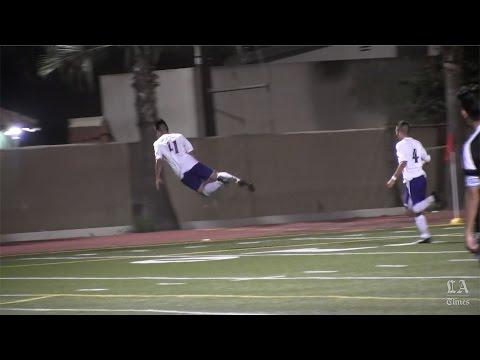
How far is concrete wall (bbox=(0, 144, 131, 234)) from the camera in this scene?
13.2m

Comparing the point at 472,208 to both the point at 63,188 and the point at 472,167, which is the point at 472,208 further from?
the point at 63,188

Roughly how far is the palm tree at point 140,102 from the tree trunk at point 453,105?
4096mm

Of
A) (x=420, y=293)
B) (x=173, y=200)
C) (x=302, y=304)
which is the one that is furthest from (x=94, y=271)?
(x=420, y=293)

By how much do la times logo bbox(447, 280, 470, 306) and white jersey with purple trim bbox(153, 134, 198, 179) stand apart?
12.6 feet

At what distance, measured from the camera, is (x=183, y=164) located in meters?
11.4

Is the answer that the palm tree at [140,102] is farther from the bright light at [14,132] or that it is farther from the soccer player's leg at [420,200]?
the soccer player's leg at [420,200]

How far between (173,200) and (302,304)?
4.37 meters

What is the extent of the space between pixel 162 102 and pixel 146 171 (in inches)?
40.8

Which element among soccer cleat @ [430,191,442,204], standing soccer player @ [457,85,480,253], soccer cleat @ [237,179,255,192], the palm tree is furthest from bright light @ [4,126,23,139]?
standing soccer player @ [457,85,480,253]

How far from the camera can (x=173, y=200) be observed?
12758 mm

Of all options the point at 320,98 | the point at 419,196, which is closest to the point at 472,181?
the point at 419,196

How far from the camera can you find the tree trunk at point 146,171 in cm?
1255

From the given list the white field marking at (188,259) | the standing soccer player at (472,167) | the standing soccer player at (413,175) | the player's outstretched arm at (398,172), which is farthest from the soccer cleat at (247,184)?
the standing soccer player at (472,167)

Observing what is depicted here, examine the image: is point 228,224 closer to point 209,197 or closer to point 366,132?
point 209,197
